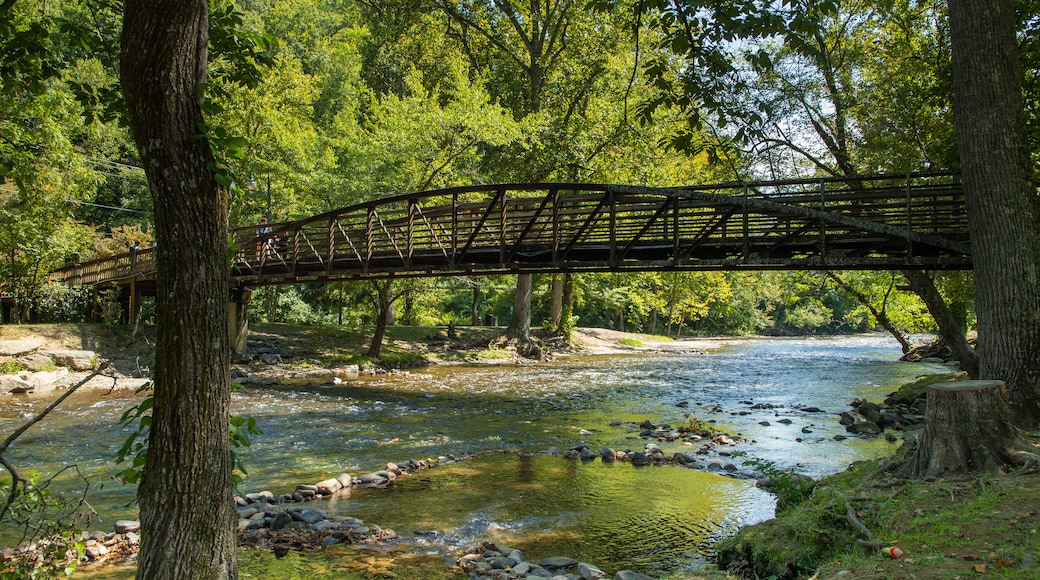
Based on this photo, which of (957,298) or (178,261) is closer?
(178,261)

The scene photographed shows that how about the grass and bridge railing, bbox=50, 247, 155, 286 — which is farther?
bridge railing, bbox=50, 247, 155, 286

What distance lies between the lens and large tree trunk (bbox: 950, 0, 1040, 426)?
24.2 ft

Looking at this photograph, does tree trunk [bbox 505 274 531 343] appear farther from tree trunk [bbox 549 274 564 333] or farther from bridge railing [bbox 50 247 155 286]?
bridge railing [bbox 50 247 155 286]

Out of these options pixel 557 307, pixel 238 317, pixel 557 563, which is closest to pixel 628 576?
pixel 557 563

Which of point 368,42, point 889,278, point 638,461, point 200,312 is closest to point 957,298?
point 889,278

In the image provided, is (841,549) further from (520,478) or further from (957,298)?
(957,298)

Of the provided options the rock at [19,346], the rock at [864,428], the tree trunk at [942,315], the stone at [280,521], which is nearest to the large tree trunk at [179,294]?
the stone at [280,521]

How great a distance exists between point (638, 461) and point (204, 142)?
27.0 ft

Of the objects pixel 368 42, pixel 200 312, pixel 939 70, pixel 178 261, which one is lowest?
pixel 200 312

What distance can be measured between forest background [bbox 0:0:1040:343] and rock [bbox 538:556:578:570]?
13.4 feet

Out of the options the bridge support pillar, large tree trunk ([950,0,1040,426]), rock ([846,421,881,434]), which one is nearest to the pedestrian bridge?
the bridge support pillar

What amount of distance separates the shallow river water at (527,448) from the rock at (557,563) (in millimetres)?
306

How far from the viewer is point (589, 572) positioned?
18.4ft

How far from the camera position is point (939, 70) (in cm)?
1280
